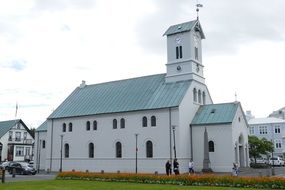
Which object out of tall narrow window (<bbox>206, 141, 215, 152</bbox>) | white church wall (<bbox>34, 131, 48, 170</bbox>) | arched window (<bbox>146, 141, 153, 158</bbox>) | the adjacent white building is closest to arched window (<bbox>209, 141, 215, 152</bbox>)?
tall narrow window (<bbox>206, 141, 215, 152</bbox>)

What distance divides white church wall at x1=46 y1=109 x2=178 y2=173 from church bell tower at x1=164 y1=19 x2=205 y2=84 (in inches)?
276

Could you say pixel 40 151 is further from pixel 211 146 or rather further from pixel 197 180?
pixel 197 180

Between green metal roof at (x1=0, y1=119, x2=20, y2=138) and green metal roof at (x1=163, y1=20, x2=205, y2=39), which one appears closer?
green metal roof at (x1=163, y1=20, x2=205, y2=39)

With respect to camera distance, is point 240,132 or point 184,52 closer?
point 240,132

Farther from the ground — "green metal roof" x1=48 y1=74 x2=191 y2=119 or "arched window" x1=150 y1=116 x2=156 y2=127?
"green metal roof" x1=48 y1=74 x2=191 y2=119

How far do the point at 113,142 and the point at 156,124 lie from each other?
25.4 feet

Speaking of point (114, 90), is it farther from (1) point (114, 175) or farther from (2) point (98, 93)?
(1) point (114, 175)

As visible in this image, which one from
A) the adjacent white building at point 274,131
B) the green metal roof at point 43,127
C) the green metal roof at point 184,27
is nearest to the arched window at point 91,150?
the green metal roof at point 43,127

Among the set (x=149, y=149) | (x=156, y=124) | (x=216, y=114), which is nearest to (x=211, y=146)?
(x=216, y=114)

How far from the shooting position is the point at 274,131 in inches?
3521

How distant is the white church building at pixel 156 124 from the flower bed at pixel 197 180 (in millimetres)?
13832

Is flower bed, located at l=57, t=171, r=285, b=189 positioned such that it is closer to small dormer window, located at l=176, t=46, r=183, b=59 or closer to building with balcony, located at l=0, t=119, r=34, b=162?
small dormer window, located at l=176, t=46, r=183, b=59

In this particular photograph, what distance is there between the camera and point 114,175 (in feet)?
115

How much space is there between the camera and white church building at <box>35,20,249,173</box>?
157 feet
